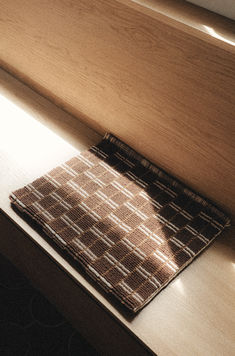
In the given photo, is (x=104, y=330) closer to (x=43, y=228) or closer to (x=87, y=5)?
(x=43, y=228)

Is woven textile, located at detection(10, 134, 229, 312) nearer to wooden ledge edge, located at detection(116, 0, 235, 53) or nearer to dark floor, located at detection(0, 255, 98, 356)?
wooden ledge edge, located at detection(116, 0, 235, 53)

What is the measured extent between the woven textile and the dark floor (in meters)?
0.69

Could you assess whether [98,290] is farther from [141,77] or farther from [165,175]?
[141,77]

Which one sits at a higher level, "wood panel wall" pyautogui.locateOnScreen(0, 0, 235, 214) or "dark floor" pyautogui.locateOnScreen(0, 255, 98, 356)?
"wood panel wall" pyautogui.locateOnScreen(0, 0, 235, 214)

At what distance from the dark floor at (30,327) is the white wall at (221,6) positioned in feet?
4.27

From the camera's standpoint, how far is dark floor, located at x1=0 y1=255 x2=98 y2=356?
4.78ft

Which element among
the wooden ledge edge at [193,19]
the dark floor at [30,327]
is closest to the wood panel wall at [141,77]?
the wooden ledge edge at [193,19]

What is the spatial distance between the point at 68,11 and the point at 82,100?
31 centimetres

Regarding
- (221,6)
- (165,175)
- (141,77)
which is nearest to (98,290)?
(165,175)

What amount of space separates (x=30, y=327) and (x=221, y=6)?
1.37 m

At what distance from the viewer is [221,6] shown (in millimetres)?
1040

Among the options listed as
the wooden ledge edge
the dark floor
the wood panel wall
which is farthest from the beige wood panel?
the wooden ledge edge

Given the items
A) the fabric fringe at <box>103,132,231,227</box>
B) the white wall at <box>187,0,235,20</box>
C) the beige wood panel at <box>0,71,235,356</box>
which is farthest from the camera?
the fabric fringe at <box>103,132,231,227</box>

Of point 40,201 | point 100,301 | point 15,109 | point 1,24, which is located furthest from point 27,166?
point 1,24
